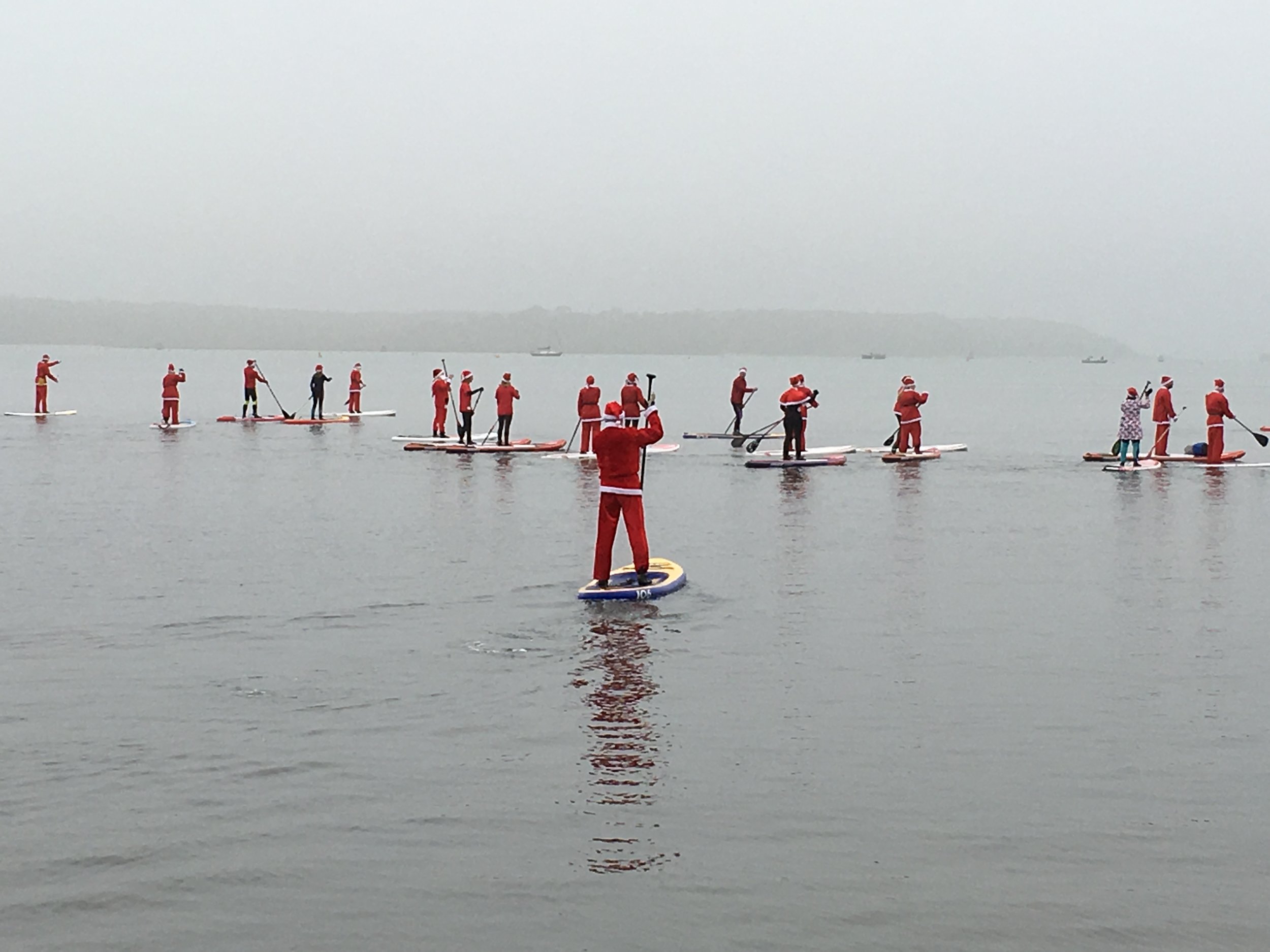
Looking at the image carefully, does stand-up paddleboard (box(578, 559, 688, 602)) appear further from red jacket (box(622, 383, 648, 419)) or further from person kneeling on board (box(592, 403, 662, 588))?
red jacket (box(622, 383, 648, 419))

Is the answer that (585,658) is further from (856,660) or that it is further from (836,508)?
(836,508)

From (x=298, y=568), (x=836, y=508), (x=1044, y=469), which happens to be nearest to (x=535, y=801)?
(x=298, y=568)

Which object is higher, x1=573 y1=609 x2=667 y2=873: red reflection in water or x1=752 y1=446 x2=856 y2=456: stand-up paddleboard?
x1=752 y1=446 x2=856 y2=456: stand-up paddleboard

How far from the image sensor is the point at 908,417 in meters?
38.0

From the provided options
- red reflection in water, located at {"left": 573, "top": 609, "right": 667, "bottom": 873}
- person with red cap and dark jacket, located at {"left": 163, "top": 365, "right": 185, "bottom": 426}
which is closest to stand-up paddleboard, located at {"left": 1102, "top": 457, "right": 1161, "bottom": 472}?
red reflection in water, located at {"left": 573, "top": 609, "right": 667, "bottom": 873}

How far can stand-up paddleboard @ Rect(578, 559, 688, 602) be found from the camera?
52.9 feet

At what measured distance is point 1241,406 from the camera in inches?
3927

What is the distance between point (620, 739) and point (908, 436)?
29086 millimetres

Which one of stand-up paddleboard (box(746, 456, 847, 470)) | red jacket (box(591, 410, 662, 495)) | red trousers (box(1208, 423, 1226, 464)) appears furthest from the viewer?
red trousers (box(1208, 423, 1226, 464))

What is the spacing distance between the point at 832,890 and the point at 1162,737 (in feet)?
13.8

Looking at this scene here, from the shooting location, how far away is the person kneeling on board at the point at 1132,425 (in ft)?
111

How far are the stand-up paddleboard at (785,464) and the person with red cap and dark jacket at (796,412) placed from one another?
14.7 inches

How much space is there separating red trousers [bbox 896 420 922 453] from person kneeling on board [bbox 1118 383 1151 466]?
538 cm

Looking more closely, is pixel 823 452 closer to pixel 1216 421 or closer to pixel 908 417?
pixel 908 417
